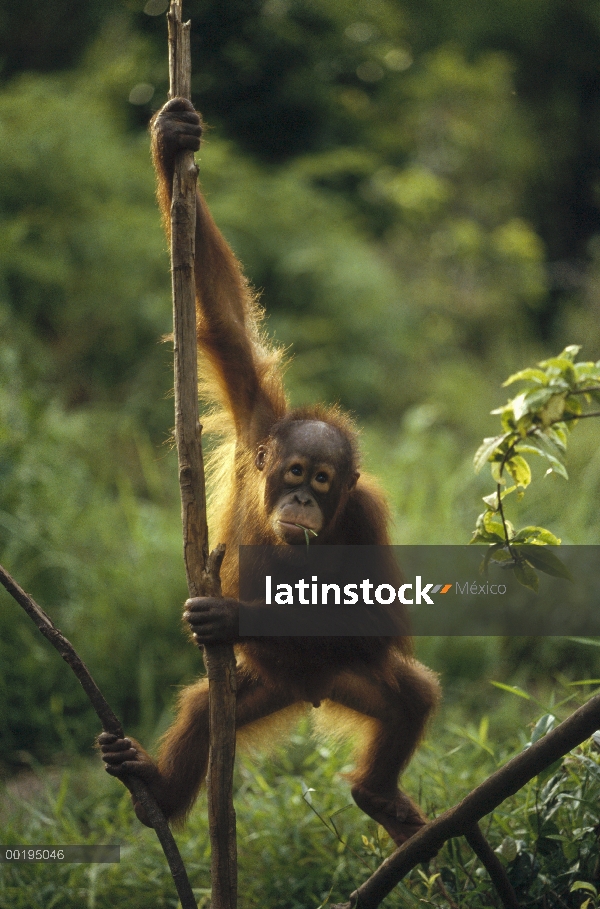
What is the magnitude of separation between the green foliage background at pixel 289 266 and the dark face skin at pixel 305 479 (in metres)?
1.90

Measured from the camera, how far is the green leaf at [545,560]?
2.42 m

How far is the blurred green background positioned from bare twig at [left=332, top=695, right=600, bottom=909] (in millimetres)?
2707

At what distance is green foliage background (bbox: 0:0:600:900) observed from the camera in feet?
18.9

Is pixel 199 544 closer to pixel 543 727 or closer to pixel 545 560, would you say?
pixel 545 560

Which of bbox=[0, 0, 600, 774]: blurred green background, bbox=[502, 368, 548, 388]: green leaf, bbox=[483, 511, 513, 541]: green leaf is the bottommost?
bbox=[483, 511, 513, 541]: green leaf

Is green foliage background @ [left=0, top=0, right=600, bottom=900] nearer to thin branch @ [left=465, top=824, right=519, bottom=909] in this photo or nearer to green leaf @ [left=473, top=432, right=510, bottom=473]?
thin branch @ [left=465, top=824, right=519, bottom=909]

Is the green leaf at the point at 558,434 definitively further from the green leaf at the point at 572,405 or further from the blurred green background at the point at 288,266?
the blurred green background at the point at 288,266

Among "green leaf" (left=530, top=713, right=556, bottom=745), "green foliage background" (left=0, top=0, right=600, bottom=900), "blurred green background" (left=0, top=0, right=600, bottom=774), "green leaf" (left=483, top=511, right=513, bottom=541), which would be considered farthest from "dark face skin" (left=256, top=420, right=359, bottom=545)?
"blurred green background" (left=0, top=0, right=600, bottom=774)

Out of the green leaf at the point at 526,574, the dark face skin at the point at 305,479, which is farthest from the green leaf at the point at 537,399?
the dark face skin at the point at 305,479

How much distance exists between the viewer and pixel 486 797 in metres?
2.44

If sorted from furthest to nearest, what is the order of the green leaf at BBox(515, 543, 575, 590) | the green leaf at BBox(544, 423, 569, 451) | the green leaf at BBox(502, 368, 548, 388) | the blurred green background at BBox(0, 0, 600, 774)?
1. the blurred green background at BBox(0, 0, 600, 774)
2. the green leaf at BBox(515, 543, 575, 590)
3. the green leaf at BBox(544, 423, 569, 451)
4. the green leaf at BBox(502, 368, 548, 388)

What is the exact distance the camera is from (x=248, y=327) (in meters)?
3.61

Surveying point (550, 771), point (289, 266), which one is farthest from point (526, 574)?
point (289, 266)

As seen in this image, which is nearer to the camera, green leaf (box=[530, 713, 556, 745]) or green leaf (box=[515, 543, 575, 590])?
green leaf (box=[515, 543, 575, 590])
